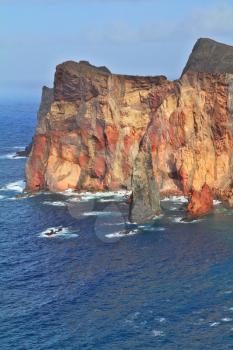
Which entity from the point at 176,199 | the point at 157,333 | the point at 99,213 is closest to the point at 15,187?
the point at 99,213

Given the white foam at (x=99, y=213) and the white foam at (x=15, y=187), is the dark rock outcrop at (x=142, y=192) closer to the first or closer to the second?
the white foam at (x=99, y=213)

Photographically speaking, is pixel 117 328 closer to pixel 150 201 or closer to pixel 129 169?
pixel 150 201

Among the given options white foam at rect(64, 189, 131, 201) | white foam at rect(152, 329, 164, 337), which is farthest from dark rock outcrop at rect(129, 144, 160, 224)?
white foam at rect(152, 329, 164, 337)

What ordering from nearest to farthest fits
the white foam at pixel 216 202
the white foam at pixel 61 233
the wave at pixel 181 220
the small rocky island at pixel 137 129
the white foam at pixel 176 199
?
the white foam at pixel 61 233
the wave at pixel 181 220
the white foam at pixel 216 202
the white foam at pixel 176 199
the small rocky island at pixel 137 129

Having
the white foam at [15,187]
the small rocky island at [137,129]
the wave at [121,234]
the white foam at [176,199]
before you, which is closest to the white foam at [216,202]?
the small rocky island at [137,129]

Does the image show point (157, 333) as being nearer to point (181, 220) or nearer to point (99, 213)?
point (181, 220)

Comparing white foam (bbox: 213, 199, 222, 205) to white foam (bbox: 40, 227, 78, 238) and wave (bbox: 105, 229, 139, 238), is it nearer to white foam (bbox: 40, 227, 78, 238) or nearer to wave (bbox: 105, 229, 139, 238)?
wave (bbox: 105, 229, 139, 238)
